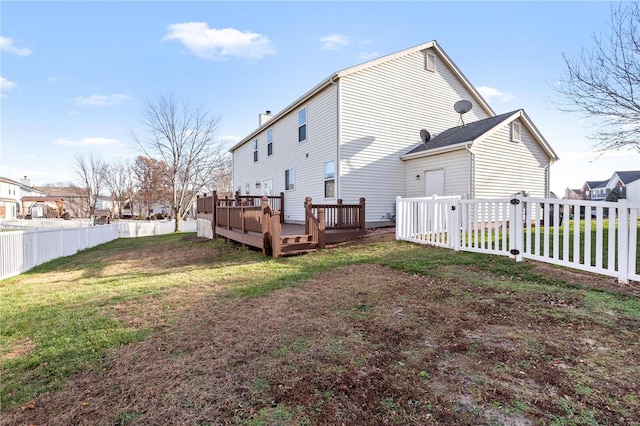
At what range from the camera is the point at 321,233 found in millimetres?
8383

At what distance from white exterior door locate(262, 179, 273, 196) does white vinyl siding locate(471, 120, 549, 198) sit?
10.7 meters

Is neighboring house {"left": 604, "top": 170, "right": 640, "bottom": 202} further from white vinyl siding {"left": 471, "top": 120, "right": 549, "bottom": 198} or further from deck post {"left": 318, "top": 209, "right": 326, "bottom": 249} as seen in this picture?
deck post {"left": 318, "top": 209, "right": 326, "bottom": 249}

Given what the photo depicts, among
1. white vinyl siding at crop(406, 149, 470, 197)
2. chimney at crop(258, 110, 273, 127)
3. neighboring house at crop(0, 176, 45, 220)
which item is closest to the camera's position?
white vinyl siding at crop(406, 149, 470, 197)

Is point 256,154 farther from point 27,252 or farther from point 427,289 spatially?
point 427,289

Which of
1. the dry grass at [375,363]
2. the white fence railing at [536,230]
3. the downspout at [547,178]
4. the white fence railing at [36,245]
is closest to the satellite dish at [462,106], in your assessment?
the downspout at [547,178]

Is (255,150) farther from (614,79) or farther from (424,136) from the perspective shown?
(614,79)

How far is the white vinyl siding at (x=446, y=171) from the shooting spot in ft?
36.1

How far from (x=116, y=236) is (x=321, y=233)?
19.5m

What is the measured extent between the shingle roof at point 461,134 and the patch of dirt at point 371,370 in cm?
849

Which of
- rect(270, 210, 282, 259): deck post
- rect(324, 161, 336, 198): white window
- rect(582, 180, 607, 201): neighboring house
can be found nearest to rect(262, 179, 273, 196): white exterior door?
rect(324, 161, 336, 198): white window

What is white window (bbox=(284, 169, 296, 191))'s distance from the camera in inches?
595

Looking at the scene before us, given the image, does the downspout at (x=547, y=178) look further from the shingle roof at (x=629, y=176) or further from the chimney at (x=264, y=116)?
the shingle roof at (x=629, y=176)

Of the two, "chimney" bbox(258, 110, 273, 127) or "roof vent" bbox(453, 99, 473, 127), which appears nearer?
"roof vent" bbox(453, 99, 473, 127)

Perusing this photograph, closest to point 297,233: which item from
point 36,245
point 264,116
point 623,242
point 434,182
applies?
point 434,182
